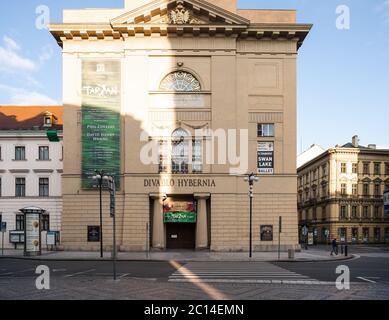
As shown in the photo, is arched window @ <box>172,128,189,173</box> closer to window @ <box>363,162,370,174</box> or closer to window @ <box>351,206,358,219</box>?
window @ <box>351,206,358,219</box>

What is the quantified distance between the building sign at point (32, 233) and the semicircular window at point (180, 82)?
16.3 m

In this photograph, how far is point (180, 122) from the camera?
38.3m

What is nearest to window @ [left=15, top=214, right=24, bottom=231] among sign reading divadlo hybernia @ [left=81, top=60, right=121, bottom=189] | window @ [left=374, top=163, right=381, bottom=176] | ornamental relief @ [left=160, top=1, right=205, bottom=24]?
sign reading divadlo hybernia @ [left=81, top=60, right=121, bottom=189]

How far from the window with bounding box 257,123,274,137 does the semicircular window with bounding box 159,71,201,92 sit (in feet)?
22.7

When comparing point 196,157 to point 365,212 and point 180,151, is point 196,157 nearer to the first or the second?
point 180,151

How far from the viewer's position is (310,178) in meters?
82.1

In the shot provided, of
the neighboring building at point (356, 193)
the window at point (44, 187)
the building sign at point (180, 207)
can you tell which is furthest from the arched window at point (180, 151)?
the neighboring building at point (356, 193)

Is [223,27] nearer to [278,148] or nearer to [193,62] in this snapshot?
[193,62]

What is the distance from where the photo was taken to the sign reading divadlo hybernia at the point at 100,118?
38.5 m

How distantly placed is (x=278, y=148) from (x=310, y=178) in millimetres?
46159

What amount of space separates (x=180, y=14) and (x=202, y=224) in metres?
19.8

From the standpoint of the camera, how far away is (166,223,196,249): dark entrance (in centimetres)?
3928

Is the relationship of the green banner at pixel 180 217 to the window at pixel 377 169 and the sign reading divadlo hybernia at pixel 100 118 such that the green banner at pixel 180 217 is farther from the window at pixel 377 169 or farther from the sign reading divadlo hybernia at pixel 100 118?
the window at pixel 377 169
